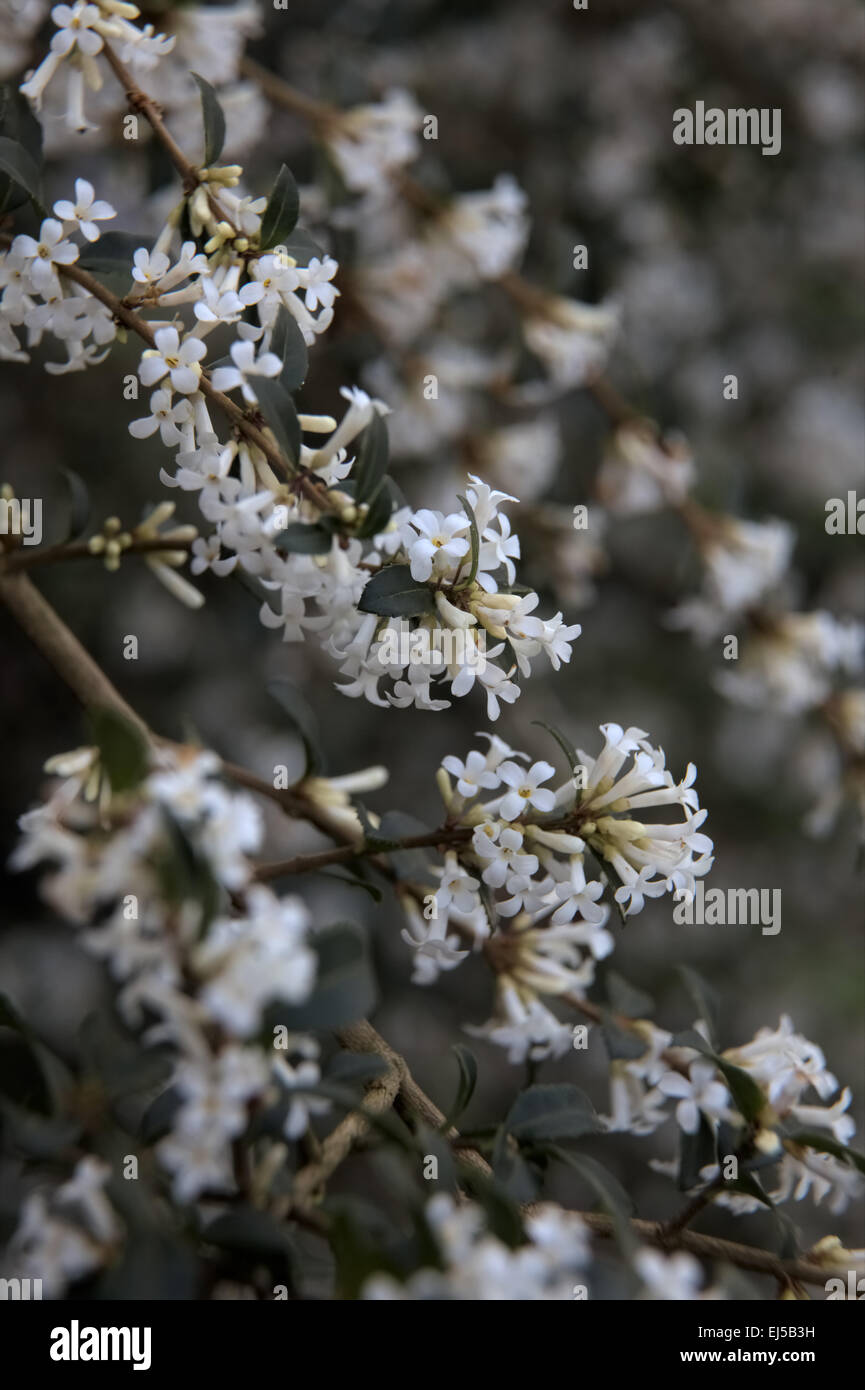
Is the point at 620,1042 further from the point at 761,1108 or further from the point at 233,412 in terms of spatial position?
the point at 233,412

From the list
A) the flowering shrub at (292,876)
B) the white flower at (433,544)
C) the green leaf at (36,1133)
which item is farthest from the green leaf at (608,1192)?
the white flower at (433,544)

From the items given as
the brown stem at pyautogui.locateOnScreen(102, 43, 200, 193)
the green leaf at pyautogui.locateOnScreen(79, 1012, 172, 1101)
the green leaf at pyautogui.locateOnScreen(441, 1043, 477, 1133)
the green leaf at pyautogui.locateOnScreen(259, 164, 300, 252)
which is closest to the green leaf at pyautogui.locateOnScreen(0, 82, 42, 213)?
the brown stem at pyautogui.locateOnScreen(102, 43, 200, 193)

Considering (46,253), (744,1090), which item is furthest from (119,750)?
(744,1090)

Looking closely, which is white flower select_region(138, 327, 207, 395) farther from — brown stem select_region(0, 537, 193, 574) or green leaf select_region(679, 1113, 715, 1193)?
green leaf select_region(679, 1113, 715, 1193)

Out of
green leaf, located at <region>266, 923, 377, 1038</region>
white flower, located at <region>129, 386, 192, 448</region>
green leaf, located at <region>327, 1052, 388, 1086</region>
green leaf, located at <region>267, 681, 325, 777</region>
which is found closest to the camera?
green leaf, located at <region>266, 923, 377, 1038</region>
